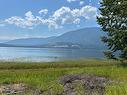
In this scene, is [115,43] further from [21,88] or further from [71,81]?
[21,88]

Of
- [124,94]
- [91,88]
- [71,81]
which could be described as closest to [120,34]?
[71,81]

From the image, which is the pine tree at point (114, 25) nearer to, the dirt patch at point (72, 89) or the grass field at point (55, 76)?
the grass field at point (55, 76)

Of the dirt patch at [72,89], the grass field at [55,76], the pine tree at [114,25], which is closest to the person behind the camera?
the grass field at [55,76]

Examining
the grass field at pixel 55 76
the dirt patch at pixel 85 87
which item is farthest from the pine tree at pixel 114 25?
the dirt patch at pixel 85 87

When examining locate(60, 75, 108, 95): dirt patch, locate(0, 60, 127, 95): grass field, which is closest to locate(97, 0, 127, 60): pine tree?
locate(0, 60, 127, 95): grass field

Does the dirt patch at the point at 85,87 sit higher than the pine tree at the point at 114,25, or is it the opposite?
the pine tree at the point at 114,25

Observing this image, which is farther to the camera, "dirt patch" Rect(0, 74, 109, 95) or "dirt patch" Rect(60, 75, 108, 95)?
"dirt patch" Rect(0, 74, 109, 95)

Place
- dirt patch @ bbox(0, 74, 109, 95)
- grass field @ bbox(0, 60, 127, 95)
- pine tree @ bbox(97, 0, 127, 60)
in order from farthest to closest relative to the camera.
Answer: pine tree @ bbox(97, 0, 127, 60) < dirt patch @ bbox(0, 74, 109, 95) < grass field @ bbox(0, 60, 127, 95)

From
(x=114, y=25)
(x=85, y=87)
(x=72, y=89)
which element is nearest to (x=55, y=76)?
(x=85, y=87)

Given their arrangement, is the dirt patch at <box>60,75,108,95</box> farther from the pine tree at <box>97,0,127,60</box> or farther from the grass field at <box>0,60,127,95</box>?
the pine tree at <box>97,0,127,60</box>

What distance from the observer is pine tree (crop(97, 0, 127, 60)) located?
54.0 meters

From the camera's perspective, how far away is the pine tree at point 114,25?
5397 centimetres

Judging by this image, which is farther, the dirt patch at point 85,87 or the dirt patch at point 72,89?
the dirt patch at point 72,89

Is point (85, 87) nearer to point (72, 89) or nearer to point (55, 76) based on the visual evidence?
point (72, 89)
